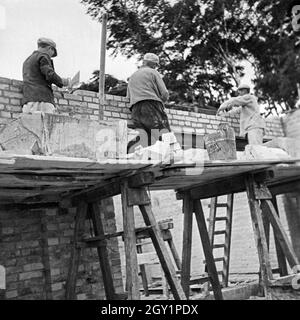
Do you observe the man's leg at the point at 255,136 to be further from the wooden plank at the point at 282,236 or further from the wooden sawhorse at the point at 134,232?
the wooden sawhorse at the point at 134,232

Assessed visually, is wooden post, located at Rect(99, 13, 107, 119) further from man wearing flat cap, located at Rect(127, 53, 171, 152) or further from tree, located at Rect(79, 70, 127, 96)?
tree, located at Rect(79, 70, 127, 96)

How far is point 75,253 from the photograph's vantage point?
5195 mm

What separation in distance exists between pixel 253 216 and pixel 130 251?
1.92m

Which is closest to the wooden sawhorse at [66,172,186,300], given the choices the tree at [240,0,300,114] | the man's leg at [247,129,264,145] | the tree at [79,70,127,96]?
the man's leg at [247,129,264,145]

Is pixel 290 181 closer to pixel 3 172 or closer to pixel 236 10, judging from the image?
pixel 3 172

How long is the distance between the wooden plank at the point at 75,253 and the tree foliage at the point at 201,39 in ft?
45.4

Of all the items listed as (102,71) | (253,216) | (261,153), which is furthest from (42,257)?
(261,153)

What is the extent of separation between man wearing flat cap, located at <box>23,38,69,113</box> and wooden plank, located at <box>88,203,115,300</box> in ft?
4.04

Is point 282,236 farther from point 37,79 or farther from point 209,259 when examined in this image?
point 37,79

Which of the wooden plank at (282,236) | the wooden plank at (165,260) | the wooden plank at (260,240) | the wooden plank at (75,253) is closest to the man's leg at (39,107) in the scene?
the wooden plank at (75,253)

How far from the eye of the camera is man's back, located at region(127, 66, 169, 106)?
233 inches

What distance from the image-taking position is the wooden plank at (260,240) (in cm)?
525

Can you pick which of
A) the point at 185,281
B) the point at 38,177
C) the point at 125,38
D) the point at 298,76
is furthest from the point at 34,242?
the point at 125,38

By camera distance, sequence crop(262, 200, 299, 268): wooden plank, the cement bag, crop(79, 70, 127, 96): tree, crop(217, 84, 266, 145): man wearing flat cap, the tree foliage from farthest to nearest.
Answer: the tree foliage, crop(79, 70, 127, 96): tree, crop(217, 84, 266, 145): man wearing flat cap, the cement bag, crop(262, 200, 299, 268): wooden plank
